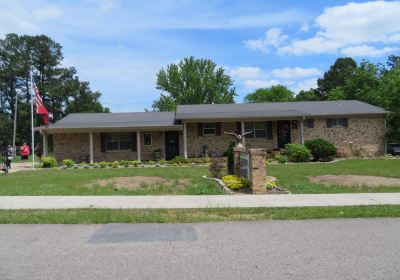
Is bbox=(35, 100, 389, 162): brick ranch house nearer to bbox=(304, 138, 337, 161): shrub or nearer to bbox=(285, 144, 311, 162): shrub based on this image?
bbox=(304, 138, 337, 161): shrub

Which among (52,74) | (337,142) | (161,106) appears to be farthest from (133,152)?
(52,74)

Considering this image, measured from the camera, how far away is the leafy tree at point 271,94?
2881 inches

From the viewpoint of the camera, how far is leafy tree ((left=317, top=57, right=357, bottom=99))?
72875 millimetres

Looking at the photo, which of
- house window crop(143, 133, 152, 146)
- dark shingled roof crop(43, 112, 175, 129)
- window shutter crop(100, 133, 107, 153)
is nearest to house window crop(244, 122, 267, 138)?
dark shingled roof crop(43, 112, 175, 129)

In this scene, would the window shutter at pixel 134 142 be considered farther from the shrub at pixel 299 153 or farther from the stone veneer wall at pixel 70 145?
the shrub at pixel 299 153

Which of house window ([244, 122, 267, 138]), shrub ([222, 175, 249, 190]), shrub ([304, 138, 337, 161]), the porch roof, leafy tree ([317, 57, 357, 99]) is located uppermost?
leafy tree ([317, 57, 357, 99])

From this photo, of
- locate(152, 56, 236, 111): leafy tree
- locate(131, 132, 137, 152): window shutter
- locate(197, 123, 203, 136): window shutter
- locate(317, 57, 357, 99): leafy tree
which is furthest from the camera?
locate(317, 57, 357, 99): leafy tree

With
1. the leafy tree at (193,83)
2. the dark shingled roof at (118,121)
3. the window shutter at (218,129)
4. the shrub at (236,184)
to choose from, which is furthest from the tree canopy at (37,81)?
the shrub at (236,184)

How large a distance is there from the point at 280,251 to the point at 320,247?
0.63 metres

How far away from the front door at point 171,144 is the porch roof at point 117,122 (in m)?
0.89

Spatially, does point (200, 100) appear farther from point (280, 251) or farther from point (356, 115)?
point (280, 251)

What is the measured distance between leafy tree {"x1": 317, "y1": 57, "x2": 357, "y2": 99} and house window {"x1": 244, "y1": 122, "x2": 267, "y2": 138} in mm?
46658

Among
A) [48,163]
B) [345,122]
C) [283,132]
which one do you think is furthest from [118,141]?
[345,122]

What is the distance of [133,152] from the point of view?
2880 centimetres
